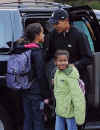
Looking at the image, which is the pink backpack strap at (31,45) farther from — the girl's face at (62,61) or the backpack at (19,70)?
the girl's face at (62,61)

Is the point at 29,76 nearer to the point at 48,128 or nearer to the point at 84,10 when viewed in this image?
the point at 48,128

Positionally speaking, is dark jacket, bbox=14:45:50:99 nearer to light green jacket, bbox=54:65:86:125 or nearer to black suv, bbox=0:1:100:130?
light green jacket, bbox=54:65:86:125

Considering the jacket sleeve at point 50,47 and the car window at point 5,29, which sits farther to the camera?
the jacket sleeve at point 50,47

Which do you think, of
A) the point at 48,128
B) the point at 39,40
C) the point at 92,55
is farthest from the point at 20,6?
the point at 48,128

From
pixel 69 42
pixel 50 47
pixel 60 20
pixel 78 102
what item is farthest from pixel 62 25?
pixel 78 102

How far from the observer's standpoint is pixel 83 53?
4.77 meters

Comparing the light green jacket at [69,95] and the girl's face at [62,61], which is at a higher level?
the girl's face at [62,61]

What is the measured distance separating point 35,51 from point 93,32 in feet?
3.59

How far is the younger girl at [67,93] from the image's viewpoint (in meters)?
4.25

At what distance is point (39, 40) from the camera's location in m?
4.64

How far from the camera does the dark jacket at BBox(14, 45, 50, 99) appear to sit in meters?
4.53

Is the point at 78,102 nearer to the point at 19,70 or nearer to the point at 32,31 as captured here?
the point at 19,70

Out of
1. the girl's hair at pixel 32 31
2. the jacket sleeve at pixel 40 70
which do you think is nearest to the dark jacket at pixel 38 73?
the jacket sleeve at pixel 40 70

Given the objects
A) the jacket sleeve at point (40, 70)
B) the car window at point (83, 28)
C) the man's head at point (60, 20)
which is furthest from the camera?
the car window at point (83, 28)
